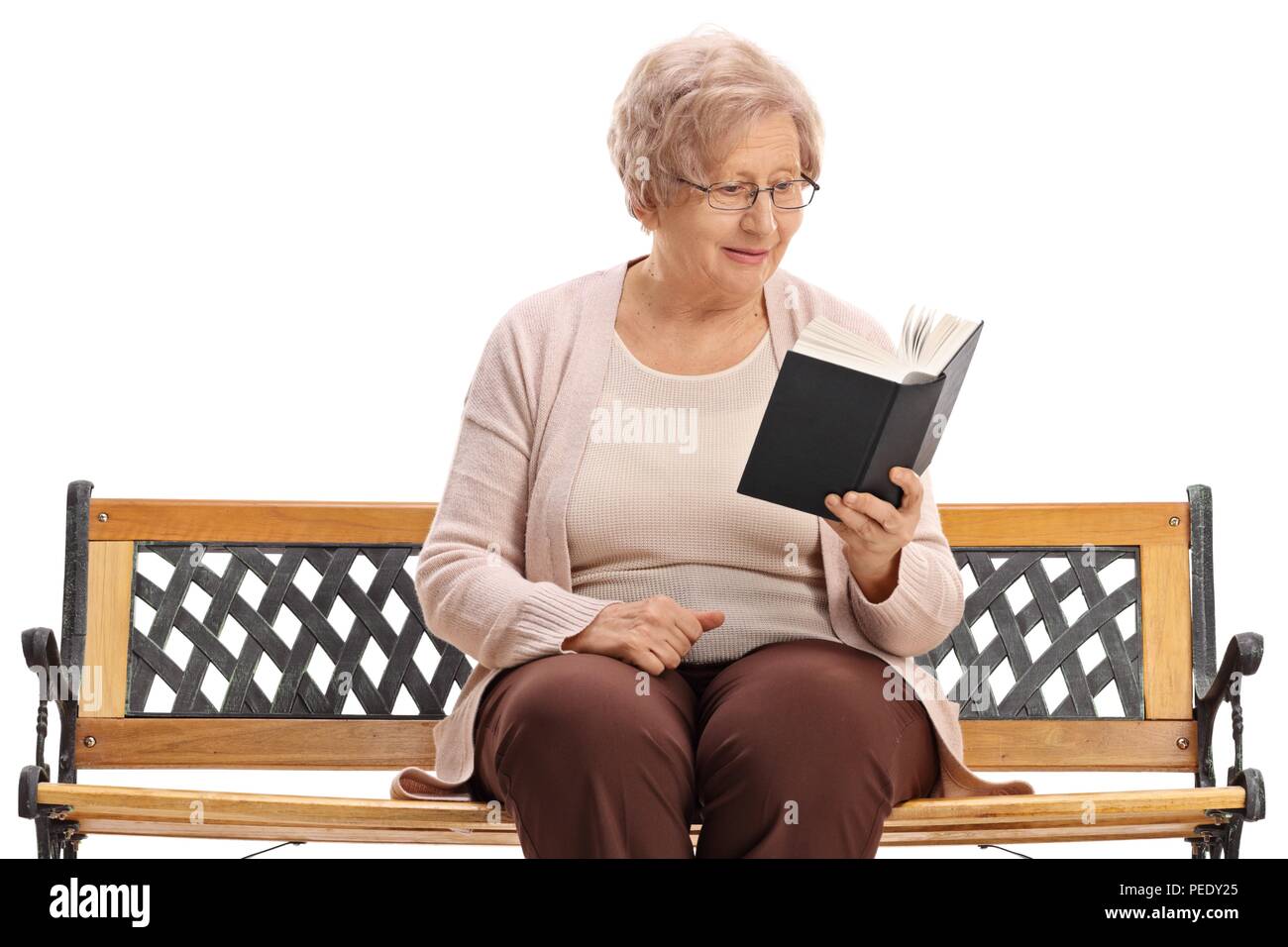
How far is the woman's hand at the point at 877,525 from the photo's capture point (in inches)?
101

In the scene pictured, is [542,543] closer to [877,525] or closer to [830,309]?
[877,525]

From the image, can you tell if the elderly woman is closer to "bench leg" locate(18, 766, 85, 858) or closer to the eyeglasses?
the eyeglasses

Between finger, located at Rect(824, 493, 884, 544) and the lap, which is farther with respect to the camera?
finger, located at Rect(824, 493, 884, 544)

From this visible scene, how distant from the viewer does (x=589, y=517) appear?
282 centimetres

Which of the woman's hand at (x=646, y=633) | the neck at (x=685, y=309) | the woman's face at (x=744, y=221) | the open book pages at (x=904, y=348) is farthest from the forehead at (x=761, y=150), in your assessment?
the woman's hand at (x=646, y=633)

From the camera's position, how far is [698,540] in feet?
9.25

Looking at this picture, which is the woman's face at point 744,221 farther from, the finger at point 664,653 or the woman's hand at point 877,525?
the finger at point 664,653

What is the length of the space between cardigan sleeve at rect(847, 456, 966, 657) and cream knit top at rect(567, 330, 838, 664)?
88 millimetres

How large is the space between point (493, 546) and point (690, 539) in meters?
0.34

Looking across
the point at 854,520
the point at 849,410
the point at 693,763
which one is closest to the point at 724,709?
the point at 693,763

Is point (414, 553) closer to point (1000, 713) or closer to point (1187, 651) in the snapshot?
point (1000, 713)

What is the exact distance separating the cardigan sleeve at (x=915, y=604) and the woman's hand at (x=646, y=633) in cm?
29

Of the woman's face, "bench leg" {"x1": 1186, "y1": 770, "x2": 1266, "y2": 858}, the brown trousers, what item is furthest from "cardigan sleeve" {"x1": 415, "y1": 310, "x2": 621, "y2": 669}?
"bench leg" {"x1": 1186, "y1": 770, "x2": 1266, "y2": 858}

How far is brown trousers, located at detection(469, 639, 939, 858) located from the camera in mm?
Result: 2389
